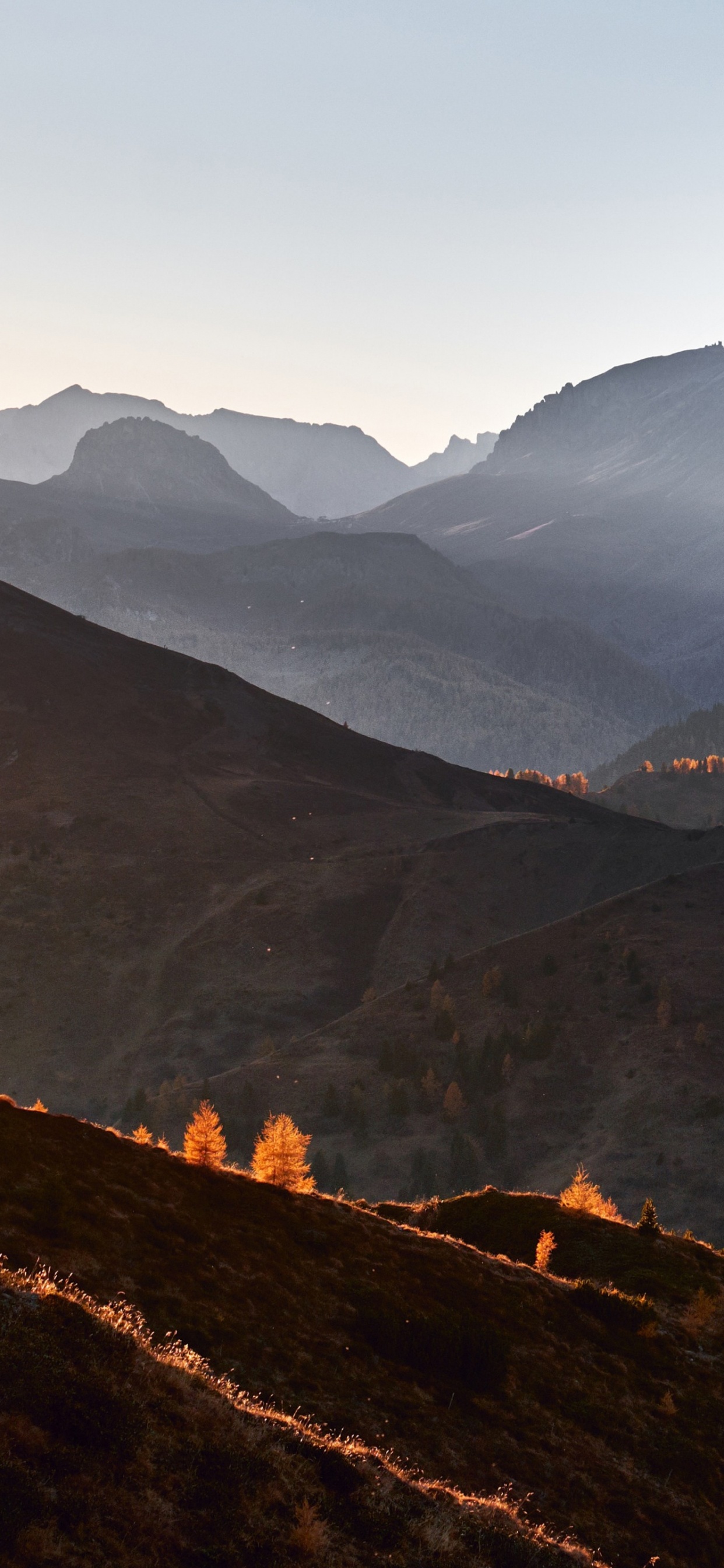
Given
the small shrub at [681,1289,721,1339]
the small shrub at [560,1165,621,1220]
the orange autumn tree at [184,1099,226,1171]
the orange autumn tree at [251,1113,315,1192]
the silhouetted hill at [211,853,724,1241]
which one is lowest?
the silhouetted hill at [211,853,724,1241]

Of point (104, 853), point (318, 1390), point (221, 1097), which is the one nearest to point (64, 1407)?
point (318, 1390)

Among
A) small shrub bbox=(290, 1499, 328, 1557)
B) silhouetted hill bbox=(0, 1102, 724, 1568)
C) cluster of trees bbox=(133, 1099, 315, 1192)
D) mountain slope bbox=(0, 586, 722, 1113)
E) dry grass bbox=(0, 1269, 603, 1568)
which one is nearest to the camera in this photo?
dry grass bbox=(0, 1269, 603, 1568)

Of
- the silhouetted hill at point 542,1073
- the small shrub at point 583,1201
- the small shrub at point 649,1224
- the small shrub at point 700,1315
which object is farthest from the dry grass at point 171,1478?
the silhouetted hill at point 542,1073

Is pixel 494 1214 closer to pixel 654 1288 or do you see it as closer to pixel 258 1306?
pixel 654 1288

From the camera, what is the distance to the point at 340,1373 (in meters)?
23.6

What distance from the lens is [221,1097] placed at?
5064 inches

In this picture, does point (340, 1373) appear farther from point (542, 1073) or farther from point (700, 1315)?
point (542, 1073)

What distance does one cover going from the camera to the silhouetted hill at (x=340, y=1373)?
14.6 metres

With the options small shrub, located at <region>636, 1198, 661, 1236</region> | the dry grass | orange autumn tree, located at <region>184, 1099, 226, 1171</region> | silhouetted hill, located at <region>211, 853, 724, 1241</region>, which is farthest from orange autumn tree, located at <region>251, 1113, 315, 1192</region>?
silhouetted hill, located at <region>211, 853, 724, 1241</region>

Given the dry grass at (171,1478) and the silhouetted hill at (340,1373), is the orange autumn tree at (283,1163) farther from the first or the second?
the dry grass at (171,1478)

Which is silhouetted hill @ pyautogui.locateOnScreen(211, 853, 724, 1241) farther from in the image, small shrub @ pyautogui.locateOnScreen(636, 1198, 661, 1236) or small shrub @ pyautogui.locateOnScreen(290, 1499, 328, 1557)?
small shrub @ pyautogui.locateOnScreen(290, 1499, 328, 1557)

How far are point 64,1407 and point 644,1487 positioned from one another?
47.1 feet

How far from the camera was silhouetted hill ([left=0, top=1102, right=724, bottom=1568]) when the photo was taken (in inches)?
576

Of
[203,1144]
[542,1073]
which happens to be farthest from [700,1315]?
[542,1073]
